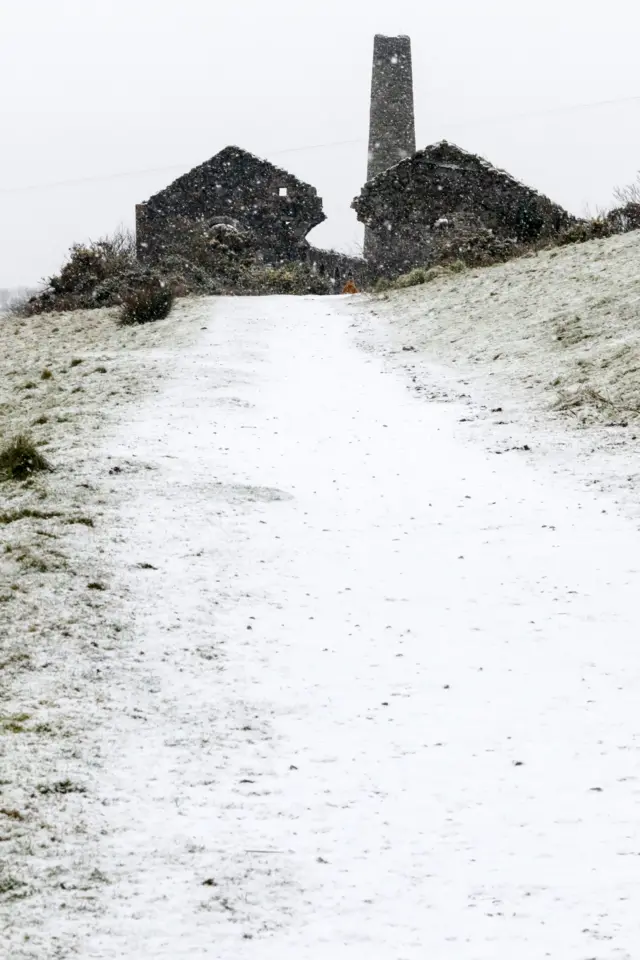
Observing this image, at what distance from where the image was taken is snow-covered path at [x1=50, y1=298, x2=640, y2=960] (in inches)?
101

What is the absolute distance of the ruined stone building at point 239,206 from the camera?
107ft

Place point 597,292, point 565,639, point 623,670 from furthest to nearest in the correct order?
point 597,292 → point 565,639 → point 623,670

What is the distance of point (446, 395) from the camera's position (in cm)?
938

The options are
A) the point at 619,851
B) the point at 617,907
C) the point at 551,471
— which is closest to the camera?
the point at 617,907

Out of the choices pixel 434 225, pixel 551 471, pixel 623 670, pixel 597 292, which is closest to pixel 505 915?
pixel 623 670

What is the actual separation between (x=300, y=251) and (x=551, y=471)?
1131 inches

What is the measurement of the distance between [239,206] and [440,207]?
8.40m

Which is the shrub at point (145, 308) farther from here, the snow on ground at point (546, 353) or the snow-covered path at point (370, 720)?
the snow-covered path at point (370, 720)

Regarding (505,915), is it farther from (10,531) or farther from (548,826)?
(10,531)

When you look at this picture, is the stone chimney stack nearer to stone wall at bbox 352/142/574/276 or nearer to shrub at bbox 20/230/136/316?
stone wall at bbox 352/142/574/276

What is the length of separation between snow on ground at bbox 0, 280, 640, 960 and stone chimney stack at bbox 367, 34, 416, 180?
34481 millimetres

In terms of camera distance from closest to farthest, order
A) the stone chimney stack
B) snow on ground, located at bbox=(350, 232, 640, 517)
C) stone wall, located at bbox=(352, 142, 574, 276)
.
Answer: snow on ground, located at bbox=(350, 232, 640, 517), stone wall, located at bbox=(352, 142, 574, 276), the stone chimney stack

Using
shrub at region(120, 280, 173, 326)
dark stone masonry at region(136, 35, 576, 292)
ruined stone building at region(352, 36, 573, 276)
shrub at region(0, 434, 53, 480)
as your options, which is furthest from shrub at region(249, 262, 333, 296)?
shrub at region(0, 434, 53, 480)

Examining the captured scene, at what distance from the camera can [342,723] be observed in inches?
141
